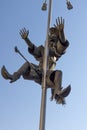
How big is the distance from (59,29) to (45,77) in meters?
1.30

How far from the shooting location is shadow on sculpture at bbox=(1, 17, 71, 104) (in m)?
11.1

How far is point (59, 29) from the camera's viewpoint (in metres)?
11.2

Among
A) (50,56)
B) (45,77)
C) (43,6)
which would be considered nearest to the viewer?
(45,77)

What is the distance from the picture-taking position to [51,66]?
11.8 meters

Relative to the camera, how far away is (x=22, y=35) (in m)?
11.9

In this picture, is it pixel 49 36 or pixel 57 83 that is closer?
pixel 57 83

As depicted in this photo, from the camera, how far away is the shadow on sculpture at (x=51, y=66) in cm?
1115

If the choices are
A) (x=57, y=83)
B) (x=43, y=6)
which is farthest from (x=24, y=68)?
(x=43, y=6)

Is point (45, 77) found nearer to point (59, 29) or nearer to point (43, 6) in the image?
point (59, 29)

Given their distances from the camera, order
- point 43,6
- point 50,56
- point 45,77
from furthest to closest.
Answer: point 43,6 < point 50,56 < point 45,77

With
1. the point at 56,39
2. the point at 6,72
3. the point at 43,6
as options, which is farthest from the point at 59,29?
the point at 43,6

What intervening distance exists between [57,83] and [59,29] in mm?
1418

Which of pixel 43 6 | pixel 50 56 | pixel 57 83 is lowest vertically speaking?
pixel 57 83

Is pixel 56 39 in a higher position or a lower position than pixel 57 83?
higher
